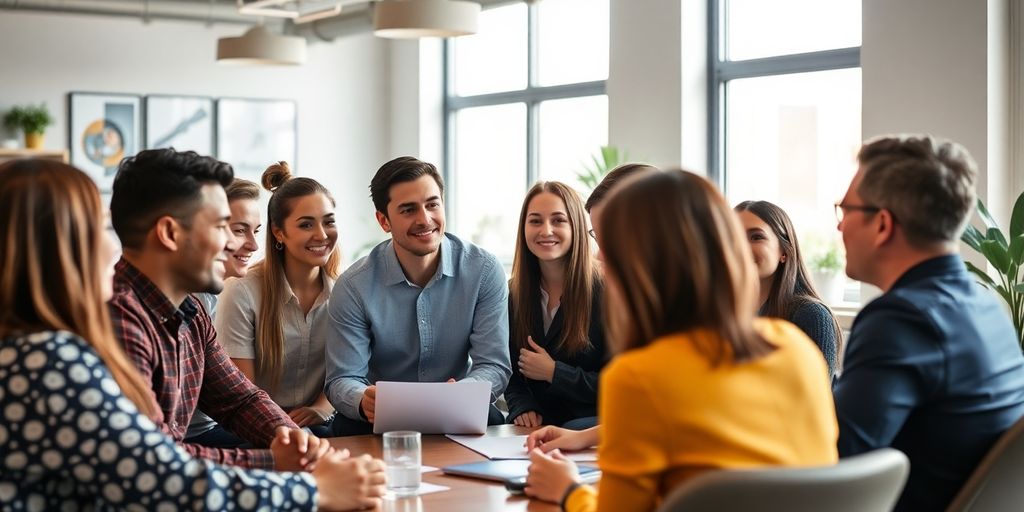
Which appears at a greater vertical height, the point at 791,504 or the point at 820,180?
the point at 820,180

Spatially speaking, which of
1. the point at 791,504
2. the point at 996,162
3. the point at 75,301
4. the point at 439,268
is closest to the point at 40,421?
the point at 75,301

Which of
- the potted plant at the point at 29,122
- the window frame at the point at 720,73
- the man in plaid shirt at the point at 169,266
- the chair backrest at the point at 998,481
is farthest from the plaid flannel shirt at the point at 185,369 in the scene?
the potted plant at the point at 29,122

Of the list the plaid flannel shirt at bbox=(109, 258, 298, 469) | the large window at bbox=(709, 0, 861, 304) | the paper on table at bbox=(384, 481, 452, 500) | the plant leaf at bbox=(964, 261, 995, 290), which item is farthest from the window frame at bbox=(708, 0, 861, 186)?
the paper on table at bbox=(384, 481, 452, 500)

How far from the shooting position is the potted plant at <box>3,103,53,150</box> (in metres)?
7.43

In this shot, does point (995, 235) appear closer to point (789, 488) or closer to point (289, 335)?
point (289, 335)

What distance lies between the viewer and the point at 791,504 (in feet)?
4.60

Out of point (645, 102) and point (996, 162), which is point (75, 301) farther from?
point (645, 102)

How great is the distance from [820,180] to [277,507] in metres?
4.77

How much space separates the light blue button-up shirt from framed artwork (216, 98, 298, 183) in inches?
200

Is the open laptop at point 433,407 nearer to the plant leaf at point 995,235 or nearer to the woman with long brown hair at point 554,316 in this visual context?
the woman with long brown hair at point 554,316

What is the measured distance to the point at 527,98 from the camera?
26.2 feet

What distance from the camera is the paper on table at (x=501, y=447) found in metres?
2.47

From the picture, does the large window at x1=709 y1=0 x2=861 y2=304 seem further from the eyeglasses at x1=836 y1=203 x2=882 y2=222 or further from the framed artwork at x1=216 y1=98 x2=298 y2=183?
the eyeglasses at x1=836 y1=203 x2=882 y2=222

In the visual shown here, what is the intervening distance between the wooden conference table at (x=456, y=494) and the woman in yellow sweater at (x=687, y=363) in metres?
0.49
